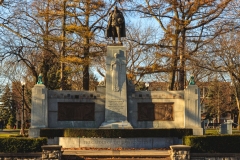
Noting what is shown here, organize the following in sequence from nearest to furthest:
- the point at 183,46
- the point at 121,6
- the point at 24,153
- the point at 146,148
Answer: the point at 24,153 → the point at 146,148 → the point at 183,46 → the point at 121,6

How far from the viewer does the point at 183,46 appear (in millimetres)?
29156

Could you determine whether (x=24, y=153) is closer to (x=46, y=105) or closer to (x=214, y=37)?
(x=46, y=105)

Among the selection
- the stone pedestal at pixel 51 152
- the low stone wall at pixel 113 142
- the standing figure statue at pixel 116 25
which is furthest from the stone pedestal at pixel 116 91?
the stone pedestal at pixel 51 152

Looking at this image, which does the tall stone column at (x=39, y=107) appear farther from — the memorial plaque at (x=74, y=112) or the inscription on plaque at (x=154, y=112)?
the inscription on plaque at (x=154, y=112)

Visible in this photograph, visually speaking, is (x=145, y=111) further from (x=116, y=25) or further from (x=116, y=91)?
(x=116, y=25)

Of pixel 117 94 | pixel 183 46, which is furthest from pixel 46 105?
pixel 183 46

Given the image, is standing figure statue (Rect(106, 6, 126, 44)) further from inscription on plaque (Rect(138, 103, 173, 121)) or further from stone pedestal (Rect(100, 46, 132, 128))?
inscription on plaque (Rect(138, 103, 173, 121))

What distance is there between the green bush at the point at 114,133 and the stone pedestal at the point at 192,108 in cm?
233

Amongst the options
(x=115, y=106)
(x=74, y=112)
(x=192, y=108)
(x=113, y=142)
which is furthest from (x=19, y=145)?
(x=192, y=108)

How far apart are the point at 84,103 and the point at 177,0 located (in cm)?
1175

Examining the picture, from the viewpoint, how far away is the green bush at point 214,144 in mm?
16297

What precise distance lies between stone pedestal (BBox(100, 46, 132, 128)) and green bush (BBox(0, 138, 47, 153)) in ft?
24.2

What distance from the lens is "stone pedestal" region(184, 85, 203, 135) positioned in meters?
23.7

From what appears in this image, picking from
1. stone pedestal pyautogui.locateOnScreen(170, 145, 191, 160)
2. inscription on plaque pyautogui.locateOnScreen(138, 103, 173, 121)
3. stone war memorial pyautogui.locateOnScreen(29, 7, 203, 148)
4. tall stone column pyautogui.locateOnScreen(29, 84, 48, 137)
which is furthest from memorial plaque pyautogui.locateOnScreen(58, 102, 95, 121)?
stone pedestal pyautogui.locateOnScreen(170, 145, 191, 160)
